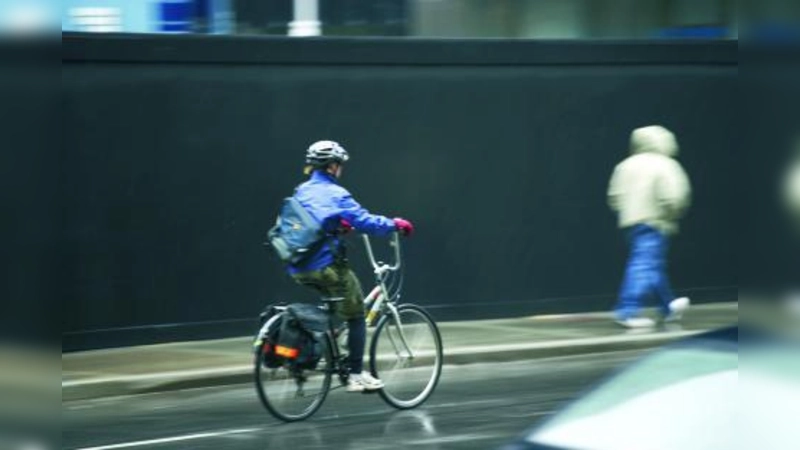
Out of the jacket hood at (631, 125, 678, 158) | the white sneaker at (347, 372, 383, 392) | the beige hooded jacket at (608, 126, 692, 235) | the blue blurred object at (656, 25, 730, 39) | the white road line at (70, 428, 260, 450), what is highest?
the blue blurred object at (656, 25, 730, 39)

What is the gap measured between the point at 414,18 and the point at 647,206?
3.46 metres

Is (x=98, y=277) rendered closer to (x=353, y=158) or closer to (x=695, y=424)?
(x=353, y=158)

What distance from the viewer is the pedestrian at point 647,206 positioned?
15.3 metres

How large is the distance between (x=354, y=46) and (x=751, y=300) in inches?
441

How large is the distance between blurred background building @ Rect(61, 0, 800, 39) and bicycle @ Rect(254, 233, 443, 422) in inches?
154

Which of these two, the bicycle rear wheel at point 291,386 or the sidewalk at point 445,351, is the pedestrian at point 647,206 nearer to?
the sidewalk at point 445,351

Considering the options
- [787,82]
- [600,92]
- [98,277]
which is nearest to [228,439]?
[98,277]

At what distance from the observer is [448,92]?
16406 millimetres

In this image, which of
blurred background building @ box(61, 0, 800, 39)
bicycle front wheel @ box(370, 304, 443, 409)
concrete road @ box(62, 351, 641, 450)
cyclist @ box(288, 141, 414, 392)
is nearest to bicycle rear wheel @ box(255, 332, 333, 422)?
concrete road @ box(62, 351, 641, 450)

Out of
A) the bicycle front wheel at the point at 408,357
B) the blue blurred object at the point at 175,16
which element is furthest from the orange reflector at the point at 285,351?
the blue blurred object at the point at 175,16

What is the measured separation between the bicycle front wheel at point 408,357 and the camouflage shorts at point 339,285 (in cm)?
38

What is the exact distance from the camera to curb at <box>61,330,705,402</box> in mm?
12250

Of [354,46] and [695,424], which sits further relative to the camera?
[354,46]

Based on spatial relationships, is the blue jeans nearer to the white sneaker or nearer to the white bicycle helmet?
the white sneaker
